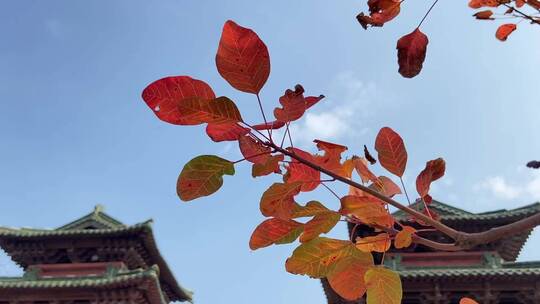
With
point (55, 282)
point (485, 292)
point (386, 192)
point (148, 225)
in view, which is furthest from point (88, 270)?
point (386, 192)

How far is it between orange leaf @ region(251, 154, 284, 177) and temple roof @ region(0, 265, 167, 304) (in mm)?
10355

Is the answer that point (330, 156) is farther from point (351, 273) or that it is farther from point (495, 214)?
point (495, 214)

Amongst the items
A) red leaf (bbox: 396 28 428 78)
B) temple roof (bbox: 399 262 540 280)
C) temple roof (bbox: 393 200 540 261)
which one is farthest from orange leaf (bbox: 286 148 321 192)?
temple roof (bbox: 393 200 540 261)

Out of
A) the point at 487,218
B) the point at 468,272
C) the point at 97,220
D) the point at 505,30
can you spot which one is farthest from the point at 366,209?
the point at 97,220

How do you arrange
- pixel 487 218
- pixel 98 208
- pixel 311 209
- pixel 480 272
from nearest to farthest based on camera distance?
pixel 311 209, pixel 480 272, pixel 487 218, pixel 98 208

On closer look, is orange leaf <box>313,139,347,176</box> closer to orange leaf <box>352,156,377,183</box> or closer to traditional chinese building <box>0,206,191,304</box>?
orange leaf <box>352,156,377,183</box>

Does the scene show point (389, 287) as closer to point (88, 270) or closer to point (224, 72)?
point (224, 72)

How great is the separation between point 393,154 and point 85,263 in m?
12.3

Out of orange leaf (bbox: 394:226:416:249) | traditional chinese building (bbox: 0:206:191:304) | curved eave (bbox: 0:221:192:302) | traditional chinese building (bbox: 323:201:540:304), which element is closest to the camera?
orange leaf (bbox: 394:226:416:249)

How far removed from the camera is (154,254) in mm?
13859

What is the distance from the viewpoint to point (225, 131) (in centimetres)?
100

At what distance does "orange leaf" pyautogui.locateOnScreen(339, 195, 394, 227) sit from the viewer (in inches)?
42.1

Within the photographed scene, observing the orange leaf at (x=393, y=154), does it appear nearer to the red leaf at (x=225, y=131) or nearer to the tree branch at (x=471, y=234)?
the tree branch at (x=471, y=234)

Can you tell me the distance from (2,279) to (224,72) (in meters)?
12.8
